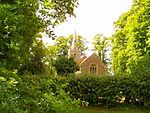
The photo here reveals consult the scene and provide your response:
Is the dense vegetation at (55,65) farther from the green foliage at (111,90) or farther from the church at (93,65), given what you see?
the church at (93,65)

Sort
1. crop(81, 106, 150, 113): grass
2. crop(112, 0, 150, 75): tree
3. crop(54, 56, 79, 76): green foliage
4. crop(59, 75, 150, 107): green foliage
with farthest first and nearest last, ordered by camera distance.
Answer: crop(54, 56, 79, 76): green foliage
crop(112, 0, 150, 75): tree
crop(59, 75, 150, 107): green foliage
crop(81, 106, 150, 113): grass

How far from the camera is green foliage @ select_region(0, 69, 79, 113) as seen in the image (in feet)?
7.55

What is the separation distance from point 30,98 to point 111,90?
2066cm

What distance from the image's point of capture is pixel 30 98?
2.71 meters

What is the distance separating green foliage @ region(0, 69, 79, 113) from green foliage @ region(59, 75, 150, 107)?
19.8 m

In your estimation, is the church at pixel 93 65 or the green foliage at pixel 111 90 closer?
the green foliage at pixel 111 90

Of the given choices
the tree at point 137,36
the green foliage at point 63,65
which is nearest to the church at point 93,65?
the green foliage at point 63,65

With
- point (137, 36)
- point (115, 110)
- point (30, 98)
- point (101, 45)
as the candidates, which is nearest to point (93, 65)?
point (101, 45)

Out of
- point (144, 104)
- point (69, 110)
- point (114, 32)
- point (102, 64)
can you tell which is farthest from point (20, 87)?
point (102, 64)

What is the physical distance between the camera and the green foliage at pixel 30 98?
2.30 m

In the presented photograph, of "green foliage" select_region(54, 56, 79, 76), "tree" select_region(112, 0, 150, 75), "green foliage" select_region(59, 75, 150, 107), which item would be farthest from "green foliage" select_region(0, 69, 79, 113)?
"green foliage" select_region(54, 56, 79, 76)

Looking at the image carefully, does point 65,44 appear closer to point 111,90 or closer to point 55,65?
point 55,65

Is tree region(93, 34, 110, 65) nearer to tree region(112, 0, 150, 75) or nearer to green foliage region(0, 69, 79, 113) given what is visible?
tree region(112, 0, 150, 75)

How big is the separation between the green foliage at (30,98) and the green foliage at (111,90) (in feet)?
64.9
